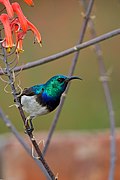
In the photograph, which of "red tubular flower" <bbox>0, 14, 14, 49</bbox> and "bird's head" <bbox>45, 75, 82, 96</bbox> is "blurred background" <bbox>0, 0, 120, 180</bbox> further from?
"red tubular flower" <bbox>0, 14, 14, 49</bbox>

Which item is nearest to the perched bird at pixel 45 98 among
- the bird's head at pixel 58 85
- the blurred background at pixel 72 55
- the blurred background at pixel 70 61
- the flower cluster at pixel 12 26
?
the bird's head at pixel 58 85

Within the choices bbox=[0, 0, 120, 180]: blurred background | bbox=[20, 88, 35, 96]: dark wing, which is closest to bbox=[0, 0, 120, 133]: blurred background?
bbox=[0, 0, 120, 180]: blurred background

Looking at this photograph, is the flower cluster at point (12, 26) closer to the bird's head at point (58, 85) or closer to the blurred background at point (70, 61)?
the bird's head at point (58, 85)

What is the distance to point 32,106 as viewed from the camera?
1819mm

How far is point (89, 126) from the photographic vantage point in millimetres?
7625

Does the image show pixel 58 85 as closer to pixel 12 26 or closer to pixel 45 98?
pixel 45 98

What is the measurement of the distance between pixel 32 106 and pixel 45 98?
0.18 feet

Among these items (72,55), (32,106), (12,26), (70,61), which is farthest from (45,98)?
(70,61)

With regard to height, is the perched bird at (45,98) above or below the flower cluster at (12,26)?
below

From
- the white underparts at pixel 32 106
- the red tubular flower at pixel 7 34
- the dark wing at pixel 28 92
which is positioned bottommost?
the white underparts at pixel 32 106

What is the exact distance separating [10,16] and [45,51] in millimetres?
6425

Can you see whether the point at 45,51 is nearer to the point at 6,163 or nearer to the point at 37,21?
the point at 37,21

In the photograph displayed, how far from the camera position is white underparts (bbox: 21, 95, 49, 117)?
181cm

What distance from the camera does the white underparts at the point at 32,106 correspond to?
181 centimetres
